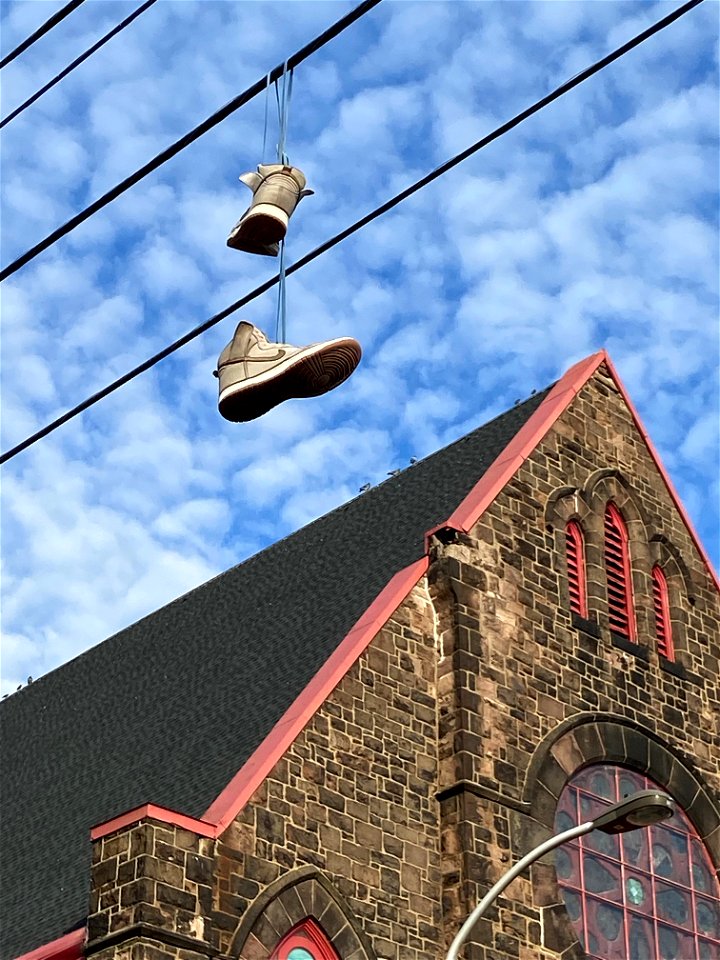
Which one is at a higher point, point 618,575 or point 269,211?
point 618,575

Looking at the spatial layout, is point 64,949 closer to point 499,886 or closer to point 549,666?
point 499,886

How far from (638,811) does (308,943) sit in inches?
162

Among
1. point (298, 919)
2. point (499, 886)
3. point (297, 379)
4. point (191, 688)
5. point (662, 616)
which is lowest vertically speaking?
point (499, 886)

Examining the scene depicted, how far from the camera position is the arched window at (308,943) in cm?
1844

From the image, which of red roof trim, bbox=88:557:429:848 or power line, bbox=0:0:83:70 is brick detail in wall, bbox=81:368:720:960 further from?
power line, bbox=0:0:83:70

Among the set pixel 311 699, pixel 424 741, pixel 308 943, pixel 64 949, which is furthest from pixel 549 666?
pixel 64 949

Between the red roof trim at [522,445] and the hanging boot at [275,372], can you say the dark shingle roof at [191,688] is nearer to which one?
the red roof trim at [522,445]

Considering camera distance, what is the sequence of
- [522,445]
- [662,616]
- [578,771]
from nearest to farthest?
[578,771] → [522,445] → [662,616]

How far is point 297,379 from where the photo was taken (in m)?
12.9

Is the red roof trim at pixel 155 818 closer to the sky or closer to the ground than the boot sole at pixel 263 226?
closer to the ground

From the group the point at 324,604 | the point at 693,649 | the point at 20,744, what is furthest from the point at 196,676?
the point at 693,649

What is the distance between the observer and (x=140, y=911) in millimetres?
17234

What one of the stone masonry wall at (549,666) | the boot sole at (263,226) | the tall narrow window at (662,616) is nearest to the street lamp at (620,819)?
the stone masonry wall at (549,666)

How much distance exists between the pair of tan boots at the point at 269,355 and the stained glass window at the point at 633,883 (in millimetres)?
9544
